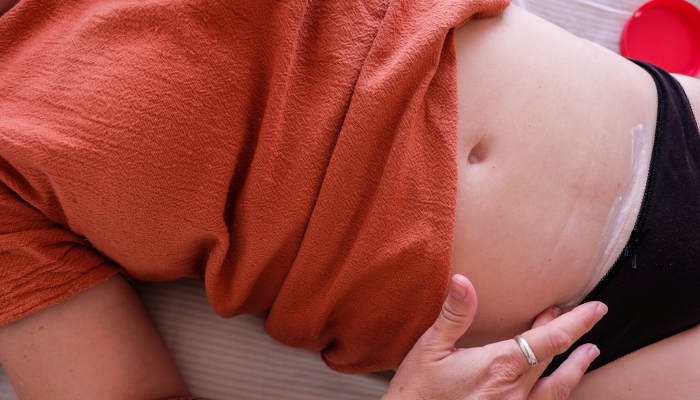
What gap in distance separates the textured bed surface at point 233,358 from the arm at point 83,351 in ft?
0.47

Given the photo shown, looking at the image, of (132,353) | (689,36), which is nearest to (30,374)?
(132,353)

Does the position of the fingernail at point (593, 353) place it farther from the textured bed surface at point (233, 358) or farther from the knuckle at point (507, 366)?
the textured bed surface at point (233, 358)

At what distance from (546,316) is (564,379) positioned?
9 centimetres

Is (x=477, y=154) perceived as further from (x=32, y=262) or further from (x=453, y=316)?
(x=32, y=262)

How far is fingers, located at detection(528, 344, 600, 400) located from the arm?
573 mm

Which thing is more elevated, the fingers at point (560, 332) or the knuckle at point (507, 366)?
the fingers at point (560, 332)

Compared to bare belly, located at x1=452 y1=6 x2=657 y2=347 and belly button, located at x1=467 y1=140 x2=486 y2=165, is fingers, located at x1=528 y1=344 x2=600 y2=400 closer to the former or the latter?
bare belly, located at x1=452 y1=6 x2=657 y2=347

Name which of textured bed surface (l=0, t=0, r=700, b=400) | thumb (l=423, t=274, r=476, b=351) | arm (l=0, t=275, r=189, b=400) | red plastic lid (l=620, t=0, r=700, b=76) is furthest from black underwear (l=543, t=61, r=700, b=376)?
arm (l=0, t=275, r=189, b=400)

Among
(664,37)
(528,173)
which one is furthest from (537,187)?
(664,37)

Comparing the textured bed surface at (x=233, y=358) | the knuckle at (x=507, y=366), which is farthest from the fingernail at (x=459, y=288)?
the textured bed surface at (x=233, y=358)

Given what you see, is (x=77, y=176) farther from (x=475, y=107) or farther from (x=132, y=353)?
(x=475, y=107)

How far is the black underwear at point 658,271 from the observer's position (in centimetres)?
69

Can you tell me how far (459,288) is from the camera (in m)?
0.60

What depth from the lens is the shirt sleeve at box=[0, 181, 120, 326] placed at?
59 cm
